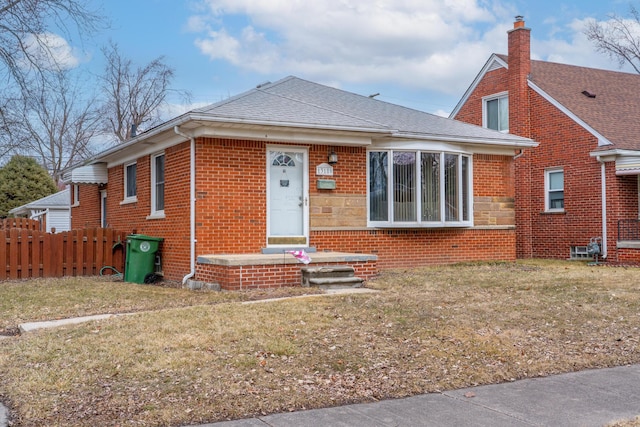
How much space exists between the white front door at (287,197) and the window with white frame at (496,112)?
1038 cm

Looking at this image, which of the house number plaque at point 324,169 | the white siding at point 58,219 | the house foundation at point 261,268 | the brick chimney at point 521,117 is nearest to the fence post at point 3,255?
the house foundation at point 261,268

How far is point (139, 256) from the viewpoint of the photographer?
13.2m

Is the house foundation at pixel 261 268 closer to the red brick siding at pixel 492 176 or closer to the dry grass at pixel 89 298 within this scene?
the dry grass at pixel 89 298

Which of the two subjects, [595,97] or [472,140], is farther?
[595,97]

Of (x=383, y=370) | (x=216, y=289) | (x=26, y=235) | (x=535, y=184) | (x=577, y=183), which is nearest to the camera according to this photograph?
(x=383, y=370)

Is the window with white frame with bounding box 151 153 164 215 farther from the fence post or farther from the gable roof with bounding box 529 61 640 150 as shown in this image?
the gable roof with bounding box 529 61 640 150

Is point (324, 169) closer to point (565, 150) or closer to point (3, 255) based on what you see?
point (3, 255)

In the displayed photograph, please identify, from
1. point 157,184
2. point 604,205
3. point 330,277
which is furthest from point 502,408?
point 604,205

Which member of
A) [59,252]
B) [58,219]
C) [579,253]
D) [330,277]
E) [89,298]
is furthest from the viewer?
[58,219]

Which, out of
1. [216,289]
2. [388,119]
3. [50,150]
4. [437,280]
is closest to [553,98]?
[388,119]

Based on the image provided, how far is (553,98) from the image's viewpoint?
1933 centimetres

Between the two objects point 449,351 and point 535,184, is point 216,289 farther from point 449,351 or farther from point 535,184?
point 535,184

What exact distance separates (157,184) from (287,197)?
3297 millimetres

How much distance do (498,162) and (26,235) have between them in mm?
11069
